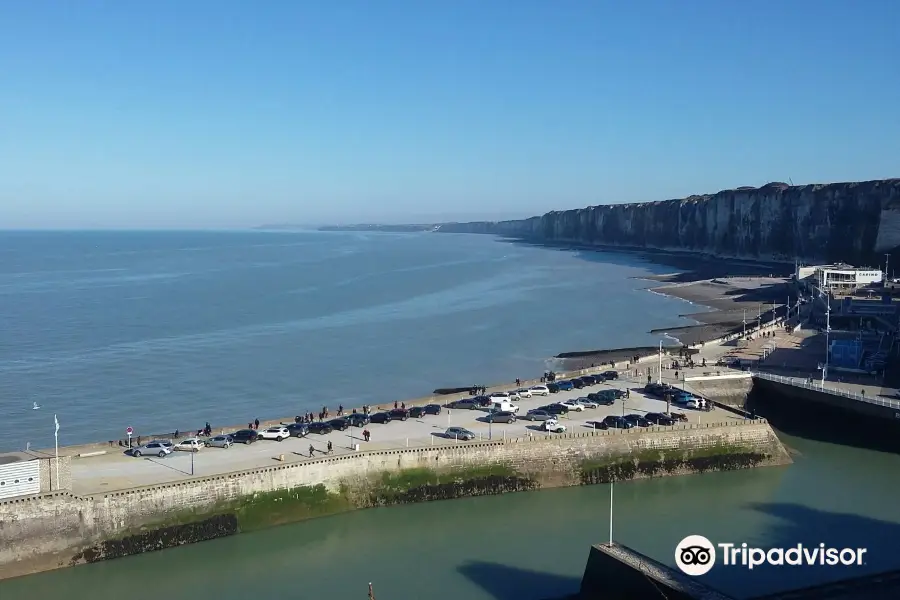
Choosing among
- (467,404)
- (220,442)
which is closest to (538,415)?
(467,404)

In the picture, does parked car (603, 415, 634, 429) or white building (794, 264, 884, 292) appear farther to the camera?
white building (794, 264, 884, 292)

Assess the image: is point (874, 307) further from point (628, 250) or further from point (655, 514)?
point (628, 250)

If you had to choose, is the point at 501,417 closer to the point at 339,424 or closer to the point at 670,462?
the point at 339,424

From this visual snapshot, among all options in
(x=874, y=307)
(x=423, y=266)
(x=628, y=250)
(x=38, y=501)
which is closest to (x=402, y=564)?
(x=38, y=501)

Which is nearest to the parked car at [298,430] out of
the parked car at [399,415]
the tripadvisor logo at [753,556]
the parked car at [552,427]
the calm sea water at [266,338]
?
the parked car at [399,415]

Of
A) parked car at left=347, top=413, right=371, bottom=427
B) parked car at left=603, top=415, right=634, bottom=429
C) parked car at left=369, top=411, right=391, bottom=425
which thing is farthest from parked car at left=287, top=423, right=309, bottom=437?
parked car at left=603, top=415, right=634, bottom=429

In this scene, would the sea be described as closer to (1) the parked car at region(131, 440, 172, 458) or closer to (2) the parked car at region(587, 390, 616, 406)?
(1) the parked car at region(131, 440, 172, 458)
